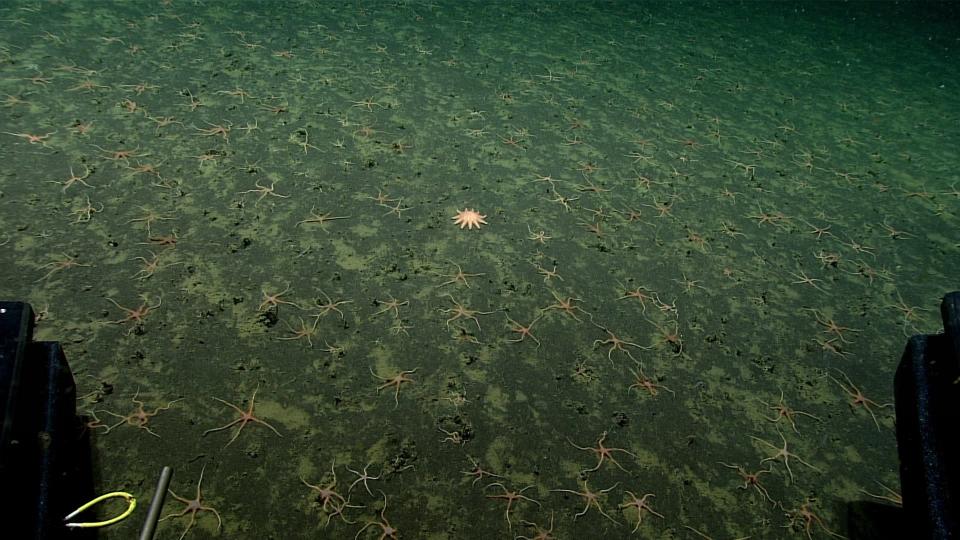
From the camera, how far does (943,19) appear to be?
5.70 meters

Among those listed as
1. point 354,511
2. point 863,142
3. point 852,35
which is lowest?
point 354,511

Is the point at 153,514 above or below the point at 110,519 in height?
above

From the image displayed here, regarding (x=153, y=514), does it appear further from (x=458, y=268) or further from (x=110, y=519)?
(x=458, y=268)

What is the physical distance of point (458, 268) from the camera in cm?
237

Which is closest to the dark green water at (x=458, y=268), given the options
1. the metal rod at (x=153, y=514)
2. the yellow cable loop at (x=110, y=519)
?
the yellow cable loop at (x=110, y=519)

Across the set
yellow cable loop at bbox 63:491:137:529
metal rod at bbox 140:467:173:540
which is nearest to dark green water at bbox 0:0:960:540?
yellow cable loop at bbox 63:491:137:529

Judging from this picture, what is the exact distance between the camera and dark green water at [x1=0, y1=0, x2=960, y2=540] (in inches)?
67.0

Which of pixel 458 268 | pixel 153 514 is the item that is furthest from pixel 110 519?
pixel 458 268

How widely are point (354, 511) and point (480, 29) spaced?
12.5ft

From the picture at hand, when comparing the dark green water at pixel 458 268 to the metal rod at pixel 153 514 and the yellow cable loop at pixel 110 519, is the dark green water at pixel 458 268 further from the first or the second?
the metal rod at pixel 153 514

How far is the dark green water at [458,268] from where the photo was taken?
170 centimetres

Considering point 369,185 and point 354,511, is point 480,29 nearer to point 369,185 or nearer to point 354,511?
point 369,185

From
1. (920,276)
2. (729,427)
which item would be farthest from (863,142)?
(729,427)

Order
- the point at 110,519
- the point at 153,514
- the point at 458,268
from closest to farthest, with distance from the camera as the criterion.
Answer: the point at 153,514 → the point at 110,519 → the point at 458,268
